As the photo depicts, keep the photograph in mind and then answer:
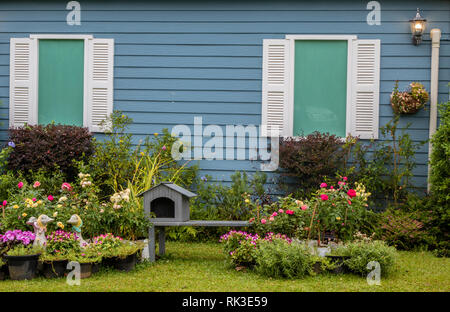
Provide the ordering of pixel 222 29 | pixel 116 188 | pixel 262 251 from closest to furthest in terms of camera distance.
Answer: pixel 262 251 < pixel 116 188 < pixel 222 29

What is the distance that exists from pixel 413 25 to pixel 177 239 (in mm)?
4600

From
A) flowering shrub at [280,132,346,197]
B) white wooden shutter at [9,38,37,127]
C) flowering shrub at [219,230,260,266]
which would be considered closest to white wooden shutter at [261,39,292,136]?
flowering shrub at [280,132,346,197]

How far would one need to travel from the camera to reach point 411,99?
7.25 m

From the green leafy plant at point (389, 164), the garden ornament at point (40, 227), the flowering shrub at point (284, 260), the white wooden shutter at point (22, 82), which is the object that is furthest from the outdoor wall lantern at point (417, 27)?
the white wooden shutter at point (22, 82)

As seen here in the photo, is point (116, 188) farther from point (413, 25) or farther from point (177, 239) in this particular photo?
point (413, 25)

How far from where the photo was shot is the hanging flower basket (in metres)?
7.24

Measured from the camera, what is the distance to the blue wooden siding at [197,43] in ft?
24.9

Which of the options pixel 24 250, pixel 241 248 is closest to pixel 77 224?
pixel 24 250

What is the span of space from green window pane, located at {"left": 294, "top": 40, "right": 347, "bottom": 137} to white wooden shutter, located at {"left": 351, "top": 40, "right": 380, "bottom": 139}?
17cm

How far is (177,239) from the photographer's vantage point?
24.1ft

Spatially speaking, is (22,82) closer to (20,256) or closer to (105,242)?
(105,242)

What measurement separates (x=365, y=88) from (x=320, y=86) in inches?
25.9

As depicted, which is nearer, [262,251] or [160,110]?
[262,251]

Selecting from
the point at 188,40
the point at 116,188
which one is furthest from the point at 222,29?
the point at 116,188
